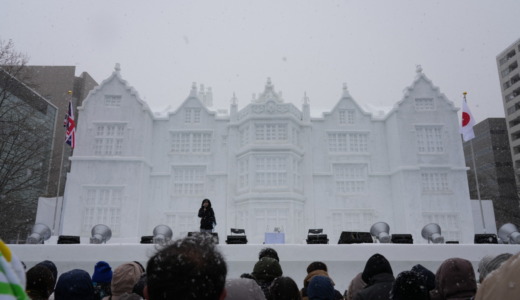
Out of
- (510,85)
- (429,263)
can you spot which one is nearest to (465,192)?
(429,263)

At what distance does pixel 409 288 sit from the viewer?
3973mm

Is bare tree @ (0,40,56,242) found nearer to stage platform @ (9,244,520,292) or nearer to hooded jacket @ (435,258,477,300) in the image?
stage platform @ (9,244,520,292)

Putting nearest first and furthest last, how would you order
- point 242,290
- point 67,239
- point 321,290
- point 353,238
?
point 242,290, point 321,290, point 67,239, point 353,238

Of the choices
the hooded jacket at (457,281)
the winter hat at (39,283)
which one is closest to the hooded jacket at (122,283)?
the winter hat at (39,283)

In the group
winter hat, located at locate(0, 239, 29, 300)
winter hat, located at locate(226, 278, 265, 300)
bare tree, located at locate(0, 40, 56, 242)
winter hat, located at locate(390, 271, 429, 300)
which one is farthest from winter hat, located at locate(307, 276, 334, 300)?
bare tree, located at locate(0, 40, 56, 242)

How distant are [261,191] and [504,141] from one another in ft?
205

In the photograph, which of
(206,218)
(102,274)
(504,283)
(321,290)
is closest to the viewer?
(504,283)

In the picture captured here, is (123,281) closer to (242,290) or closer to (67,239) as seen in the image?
(242,290)

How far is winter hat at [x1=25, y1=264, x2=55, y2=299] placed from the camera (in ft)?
14.1

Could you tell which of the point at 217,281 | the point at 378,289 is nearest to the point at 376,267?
the point at 378,289

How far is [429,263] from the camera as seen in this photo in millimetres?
16375

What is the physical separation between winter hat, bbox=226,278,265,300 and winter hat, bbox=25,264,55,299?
8.06 ft

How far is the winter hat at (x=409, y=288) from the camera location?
396 cm

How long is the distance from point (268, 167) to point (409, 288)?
78.4ft
